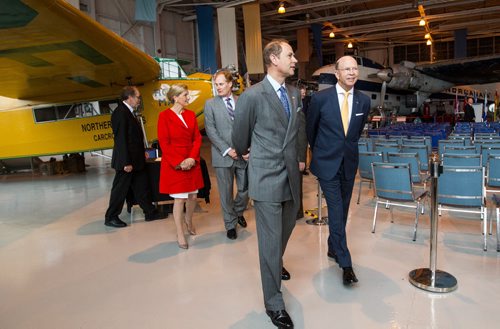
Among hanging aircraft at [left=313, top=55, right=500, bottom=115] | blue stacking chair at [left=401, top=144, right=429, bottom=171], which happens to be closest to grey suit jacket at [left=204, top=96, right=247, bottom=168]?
blue stacking chair at [left=401, top=144, right=429, bottom=171]

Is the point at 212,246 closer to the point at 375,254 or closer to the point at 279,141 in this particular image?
the point at 375,254

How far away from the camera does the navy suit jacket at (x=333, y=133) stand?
274cm

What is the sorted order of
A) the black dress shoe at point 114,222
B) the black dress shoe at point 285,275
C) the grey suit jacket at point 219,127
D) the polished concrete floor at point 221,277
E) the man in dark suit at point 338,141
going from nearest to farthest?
the polished concrete floor at point 221,277, the man in dark suit at point 338,141, the black dress shoe at point 285,275, the grey suit jacket at point 219,127, the black dress shoe at point 114,222

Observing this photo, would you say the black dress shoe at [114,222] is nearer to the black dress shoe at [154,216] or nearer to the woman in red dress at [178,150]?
the black dress shoe at [154,216]

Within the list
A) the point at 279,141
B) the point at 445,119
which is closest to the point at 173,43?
the point at 445,119

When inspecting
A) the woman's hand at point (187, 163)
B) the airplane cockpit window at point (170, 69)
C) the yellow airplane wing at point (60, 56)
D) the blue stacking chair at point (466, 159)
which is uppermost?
the airplane cockpit window at point (170, 69)

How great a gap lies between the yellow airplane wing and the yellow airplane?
0.01 metres

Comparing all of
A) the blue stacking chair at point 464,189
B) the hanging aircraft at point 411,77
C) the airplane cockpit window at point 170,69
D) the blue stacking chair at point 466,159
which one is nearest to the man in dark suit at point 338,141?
the blue stacking chair at point 464,189

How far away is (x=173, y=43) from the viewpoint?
20.3m

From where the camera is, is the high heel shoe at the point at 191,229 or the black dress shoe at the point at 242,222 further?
the black dress shoe at the point at 242,222

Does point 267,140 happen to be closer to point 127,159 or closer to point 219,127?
point 219,127

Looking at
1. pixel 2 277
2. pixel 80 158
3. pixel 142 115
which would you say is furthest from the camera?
pixel 80 158

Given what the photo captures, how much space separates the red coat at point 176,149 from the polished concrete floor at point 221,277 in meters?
0.71

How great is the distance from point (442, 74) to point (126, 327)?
20.8 meters
